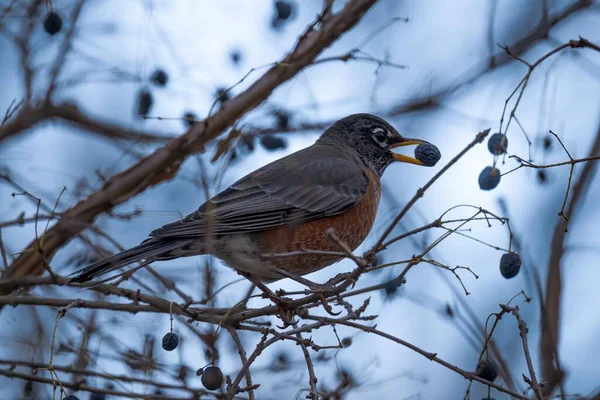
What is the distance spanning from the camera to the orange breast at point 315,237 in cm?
418

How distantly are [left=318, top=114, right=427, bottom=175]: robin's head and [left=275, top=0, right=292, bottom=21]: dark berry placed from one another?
1172 millimetres

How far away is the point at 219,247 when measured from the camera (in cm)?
420

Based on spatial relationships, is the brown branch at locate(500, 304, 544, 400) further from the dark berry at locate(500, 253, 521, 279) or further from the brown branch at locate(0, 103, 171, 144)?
the brown branch at locate(0, 103, 171, 144)

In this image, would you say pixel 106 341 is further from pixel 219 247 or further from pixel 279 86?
pixel 279 86

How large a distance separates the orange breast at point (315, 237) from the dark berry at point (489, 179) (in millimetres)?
949

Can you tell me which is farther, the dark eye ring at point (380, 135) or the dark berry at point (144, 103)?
the dark eye ring at point (380, 135)

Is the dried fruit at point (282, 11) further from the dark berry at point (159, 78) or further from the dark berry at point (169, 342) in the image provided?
the dark berry at point (169, 342)

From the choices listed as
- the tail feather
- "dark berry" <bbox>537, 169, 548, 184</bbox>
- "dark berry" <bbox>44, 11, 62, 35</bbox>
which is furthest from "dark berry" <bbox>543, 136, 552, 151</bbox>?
"dark berry" <bbox>44, 11, 62, 35</bbox>

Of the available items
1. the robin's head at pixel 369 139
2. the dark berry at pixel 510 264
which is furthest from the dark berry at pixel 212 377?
the robin's head at pixel 369 139

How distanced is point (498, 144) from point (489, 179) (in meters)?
0.16

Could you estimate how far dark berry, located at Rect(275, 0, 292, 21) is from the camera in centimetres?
467

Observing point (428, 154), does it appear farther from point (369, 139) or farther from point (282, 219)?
point (369, 139)

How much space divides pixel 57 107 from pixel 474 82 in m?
2.45

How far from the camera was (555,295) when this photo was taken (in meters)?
3.44
